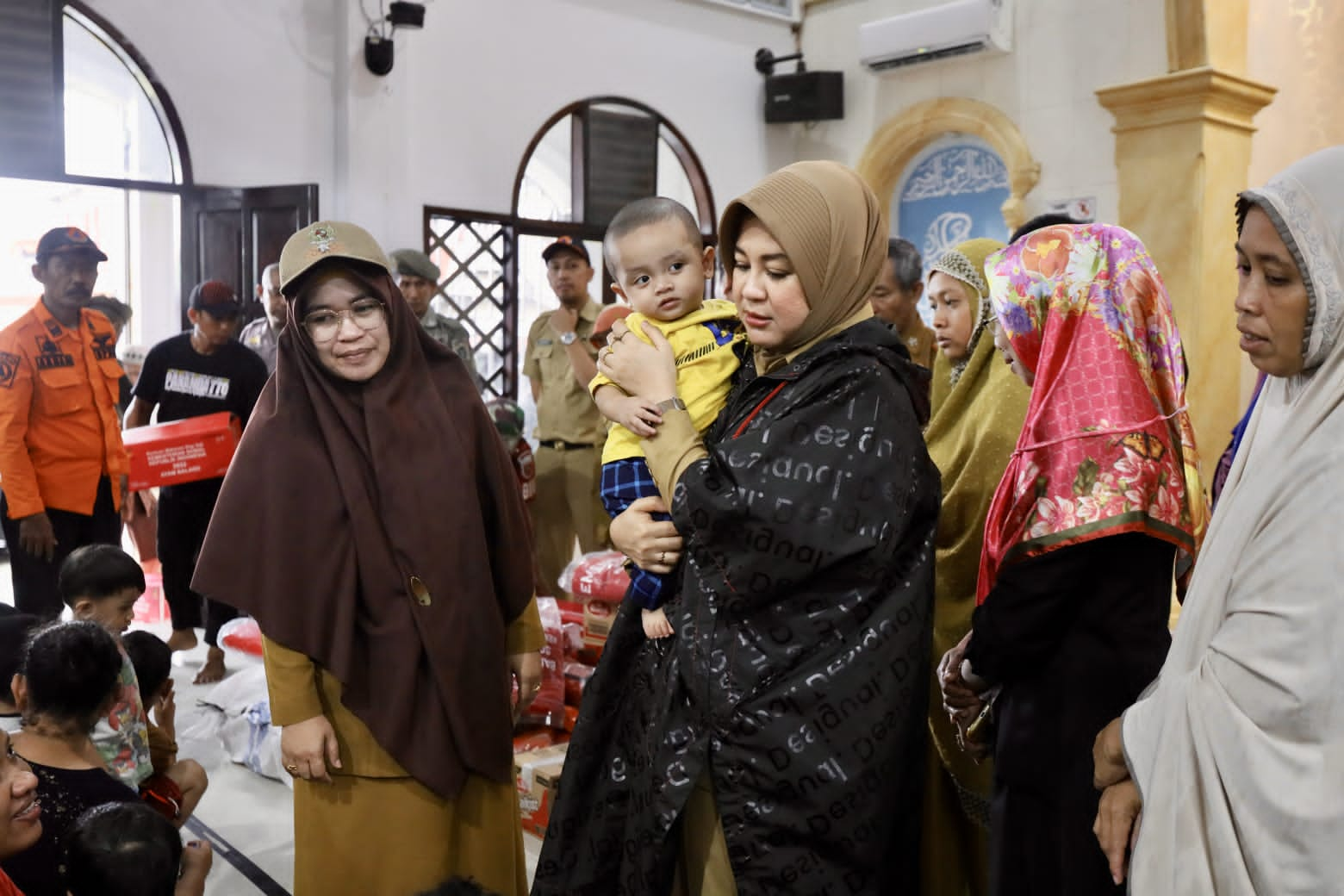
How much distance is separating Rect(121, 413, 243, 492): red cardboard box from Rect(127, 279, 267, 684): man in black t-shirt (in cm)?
10

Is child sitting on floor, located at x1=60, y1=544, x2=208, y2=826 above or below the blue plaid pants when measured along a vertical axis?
below

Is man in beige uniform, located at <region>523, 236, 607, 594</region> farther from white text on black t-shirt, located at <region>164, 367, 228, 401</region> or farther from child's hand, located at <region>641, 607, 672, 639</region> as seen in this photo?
child's hand, located at <region>641, 607, 672, 639</region>

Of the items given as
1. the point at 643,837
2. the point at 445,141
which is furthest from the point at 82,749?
the point at 445,141

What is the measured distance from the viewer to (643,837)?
4.89 ft

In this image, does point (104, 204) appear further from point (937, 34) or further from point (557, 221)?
point (937, 34)

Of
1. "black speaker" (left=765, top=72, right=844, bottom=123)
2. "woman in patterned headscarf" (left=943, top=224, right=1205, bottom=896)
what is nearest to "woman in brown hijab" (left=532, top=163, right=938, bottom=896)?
"woman in patterned headscarf" (left=943, top=224, right=1205, bottom=896)

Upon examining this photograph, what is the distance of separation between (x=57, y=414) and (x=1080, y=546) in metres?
3.60

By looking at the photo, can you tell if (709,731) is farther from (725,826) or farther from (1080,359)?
(1080,359)

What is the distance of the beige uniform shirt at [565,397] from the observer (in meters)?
5.53

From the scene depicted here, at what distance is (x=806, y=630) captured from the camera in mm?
1416

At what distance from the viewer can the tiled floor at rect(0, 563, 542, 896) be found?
2895 millimetres

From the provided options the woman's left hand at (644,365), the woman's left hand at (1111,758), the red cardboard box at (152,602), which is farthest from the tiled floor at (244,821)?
the woman's left hand at (1111,758)

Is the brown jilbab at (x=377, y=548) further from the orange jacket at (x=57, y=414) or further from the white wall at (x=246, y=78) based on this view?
the white wall at (x=246, y=78)

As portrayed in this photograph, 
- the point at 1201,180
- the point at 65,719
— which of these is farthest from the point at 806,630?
the point at 1201,180
